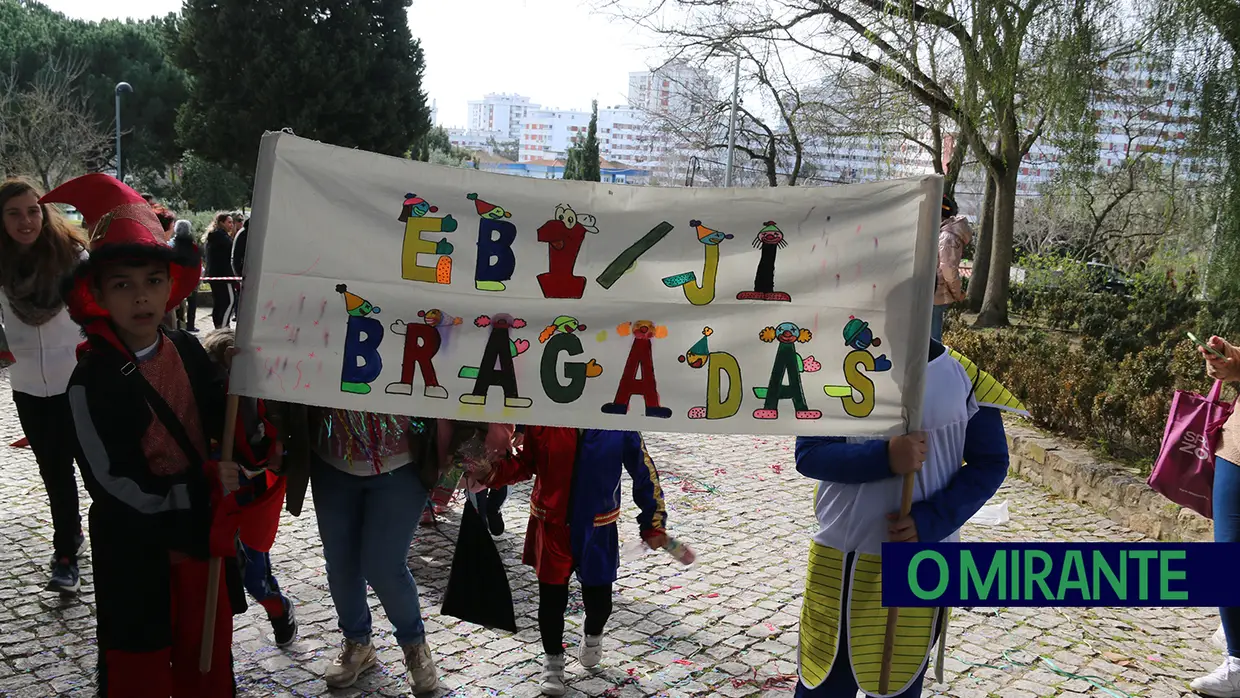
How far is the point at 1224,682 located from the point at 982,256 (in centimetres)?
1782

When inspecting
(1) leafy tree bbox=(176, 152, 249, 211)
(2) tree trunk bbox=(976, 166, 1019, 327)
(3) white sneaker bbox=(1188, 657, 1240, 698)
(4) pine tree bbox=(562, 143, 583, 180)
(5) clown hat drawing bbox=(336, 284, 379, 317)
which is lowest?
(3) white sneaker bbox=(1188, 657, 1240, 698)

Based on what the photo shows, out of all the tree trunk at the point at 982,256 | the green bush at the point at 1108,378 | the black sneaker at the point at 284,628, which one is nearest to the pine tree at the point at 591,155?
the tree trunk at the point at 982,256

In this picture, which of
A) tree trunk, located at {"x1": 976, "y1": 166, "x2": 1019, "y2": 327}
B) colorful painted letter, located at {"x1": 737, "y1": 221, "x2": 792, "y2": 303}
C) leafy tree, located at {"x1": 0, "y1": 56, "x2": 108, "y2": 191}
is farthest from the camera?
leafy tree, located at {"x1": 0, "y1": 56, "x2": 108, "y2": 191}

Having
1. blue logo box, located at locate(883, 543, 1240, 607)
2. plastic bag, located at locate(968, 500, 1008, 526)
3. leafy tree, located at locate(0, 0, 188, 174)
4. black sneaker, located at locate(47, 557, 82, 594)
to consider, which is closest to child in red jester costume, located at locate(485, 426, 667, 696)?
blue logo box, located at locate(883, 543, 1240, 607)

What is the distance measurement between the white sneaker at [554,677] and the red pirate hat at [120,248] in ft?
6.30

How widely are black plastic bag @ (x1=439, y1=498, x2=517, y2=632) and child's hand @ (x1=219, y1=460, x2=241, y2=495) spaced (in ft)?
3.23

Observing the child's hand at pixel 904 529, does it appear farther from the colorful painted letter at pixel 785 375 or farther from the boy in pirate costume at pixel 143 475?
the boy in pirate costume at pixel 143 475

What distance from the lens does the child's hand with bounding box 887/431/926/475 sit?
8.47ft

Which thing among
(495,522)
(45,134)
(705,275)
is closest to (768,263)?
(705,275)

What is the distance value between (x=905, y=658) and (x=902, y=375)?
81cm

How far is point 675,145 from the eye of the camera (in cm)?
4316

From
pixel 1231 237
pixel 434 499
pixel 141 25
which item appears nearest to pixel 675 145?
pixel 141 25

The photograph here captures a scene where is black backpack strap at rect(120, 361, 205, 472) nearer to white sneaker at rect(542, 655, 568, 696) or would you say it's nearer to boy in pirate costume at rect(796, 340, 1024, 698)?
white sneaker at rect(542, 655, 568, 696)

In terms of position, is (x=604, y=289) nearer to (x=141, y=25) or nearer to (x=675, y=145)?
(x=675, y=145)
